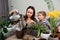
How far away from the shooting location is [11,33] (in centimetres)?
132

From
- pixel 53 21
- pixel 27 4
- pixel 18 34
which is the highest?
pixel 27 4

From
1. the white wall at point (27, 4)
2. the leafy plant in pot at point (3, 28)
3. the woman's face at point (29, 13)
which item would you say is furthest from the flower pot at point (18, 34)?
the white wall at point (27, 4)

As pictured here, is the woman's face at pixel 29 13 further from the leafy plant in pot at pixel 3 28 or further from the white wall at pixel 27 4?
the white wall at pixel 27 4

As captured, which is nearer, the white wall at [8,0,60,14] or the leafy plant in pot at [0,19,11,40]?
the leafy plant in pot at [0,19,11,40]

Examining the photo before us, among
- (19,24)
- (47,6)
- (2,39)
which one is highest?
(47,6)

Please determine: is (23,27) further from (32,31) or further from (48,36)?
(48,36)

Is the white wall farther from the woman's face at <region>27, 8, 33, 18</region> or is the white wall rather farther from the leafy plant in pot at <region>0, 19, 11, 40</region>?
the leafy plant in pot at <region>0, 19, 11, 40</region>

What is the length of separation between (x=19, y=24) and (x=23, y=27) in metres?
0.05

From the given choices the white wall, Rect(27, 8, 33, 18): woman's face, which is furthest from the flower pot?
the white wall

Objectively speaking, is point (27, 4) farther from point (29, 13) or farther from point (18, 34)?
point (18, 34)

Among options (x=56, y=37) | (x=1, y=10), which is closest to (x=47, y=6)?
(x=1, y=10)

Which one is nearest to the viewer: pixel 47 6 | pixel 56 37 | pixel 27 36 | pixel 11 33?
pixel 56 37

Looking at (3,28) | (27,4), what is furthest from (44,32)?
(27,4)

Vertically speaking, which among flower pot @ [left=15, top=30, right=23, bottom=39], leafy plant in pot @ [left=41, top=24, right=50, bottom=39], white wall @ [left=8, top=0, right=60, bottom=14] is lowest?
flower pot @ [left=15, top=30, right=23, bottom=39]
